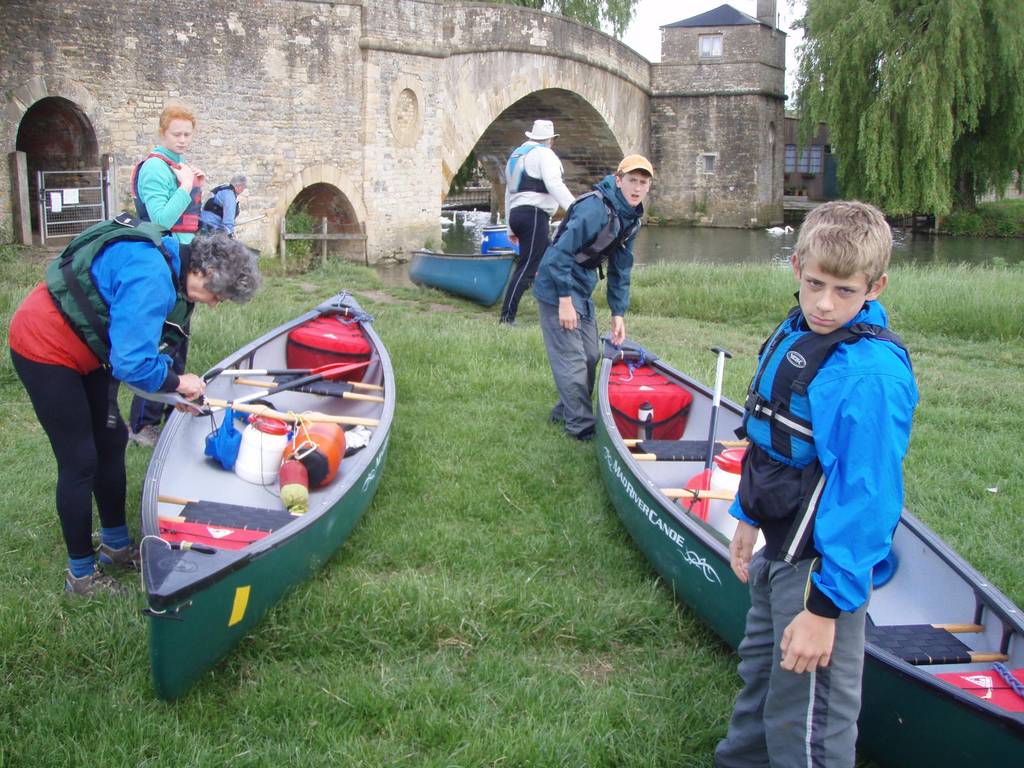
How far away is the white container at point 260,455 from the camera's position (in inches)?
177

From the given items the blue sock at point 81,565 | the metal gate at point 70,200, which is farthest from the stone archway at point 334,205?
the blue sock at point 81,565

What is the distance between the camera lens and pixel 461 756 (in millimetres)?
2795

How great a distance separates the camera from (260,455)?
4492mm

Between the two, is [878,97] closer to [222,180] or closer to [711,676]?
[222,180]

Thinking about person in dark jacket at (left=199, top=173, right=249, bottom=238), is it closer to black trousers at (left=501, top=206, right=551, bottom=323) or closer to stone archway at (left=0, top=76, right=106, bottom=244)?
black trousers at (left=501, top=206, right=551, bottom=323)

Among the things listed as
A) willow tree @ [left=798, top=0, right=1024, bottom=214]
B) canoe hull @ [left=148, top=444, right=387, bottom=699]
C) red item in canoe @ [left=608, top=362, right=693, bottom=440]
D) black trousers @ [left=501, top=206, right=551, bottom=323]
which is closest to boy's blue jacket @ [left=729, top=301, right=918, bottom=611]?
canoe hull @ [left=148, top=444, right=387, bottom=699]

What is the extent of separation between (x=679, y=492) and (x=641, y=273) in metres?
8.38

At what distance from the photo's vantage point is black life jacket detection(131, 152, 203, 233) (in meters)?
5.16

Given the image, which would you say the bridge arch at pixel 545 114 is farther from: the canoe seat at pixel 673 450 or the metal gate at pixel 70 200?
the canoe seat at pixel 673 450

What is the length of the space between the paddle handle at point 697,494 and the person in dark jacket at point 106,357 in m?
1.83

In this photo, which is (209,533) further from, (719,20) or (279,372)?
(719,20)

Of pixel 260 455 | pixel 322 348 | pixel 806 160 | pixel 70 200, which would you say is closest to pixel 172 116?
pixel 322 348

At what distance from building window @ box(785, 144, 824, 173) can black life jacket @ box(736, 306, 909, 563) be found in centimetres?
3696

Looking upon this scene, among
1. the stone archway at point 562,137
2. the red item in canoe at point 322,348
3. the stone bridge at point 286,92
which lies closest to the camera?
the red item in canoe at point 322,348
